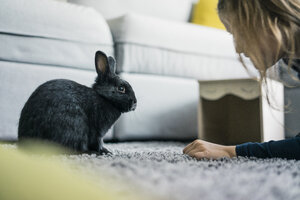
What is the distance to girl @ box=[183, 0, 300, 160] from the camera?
29.1 inches

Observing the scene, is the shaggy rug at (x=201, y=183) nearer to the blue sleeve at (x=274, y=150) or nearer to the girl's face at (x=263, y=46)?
the blue sleeve at (x=274, y=150)

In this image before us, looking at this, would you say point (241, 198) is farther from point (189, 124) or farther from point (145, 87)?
point (189, 124)

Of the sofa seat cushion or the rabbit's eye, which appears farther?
the sofa seat cushion

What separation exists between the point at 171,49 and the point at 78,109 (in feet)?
2.92

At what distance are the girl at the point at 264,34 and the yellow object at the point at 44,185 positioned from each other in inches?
14.3

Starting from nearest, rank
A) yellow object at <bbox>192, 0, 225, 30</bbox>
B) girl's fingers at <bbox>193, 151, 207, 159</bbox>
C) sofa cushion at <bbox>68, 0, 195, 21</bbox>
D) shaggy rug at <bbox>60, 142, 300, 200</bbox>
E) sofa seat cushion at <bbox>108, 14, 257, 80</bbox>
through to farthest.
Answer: shaggy rug at <bbox>60, 142, 300, 200</bbox> < girl's fingers at <bbox>193, 151, 207, 159</bbox> < sofa seat cushion at <bbox>108, 14, 257, 80</bbox> < sofa cushion at <bbox>68, 0, 195, 21</bbox> < yellow object at <bbox>192, 0, 225, 30</bbox>

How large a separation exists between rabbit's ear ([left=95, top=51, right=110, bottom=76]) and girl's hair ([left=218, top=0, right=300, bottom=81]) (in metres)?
0.30

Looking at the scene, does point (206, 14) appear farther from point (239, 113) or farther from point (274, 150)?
A: point (274, 150)

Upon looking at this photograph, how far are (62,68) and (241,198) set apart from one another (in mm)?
1027

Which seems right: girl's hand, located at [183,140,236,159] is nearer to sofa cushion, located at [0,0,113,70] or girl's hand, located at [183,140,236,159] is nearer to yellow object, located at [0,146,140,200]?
yellow object, located at [0,146,140,200]

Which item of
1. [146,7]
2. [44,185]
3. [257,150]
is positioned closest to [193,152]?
[257,150]

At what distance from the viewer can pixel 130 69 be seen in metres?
1.45

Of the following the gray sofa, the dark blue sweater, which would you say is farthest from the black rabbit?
the gray sofa

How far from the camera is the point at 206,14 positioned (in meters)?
2.29
